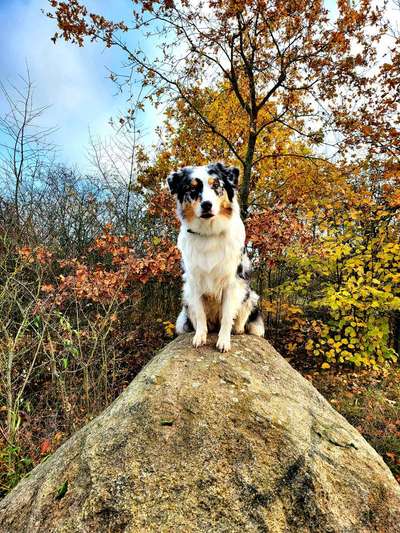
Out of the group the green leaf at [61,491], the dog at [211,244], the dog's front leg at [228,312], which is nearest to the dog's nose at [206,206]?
the dog at [211,244]

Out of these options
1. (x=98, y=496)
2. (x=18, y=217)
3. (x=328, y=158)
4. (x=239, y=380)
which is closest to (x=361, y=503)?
(x=239, y=380)

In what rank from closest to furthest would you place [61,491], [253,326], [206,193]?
1. [61,491]
2. [206,193]
3. [253,326]

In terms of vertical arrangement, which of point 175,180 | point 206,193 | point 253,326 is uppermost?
point 175,180

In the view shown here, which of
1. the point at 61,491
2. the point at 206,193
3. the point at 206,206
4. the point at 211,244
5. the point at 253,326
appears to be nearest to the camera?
the point at 61,491

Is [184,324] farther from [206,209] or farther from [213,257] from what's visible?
[206,209]

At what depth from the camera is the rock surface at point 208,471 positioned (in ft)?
8.09

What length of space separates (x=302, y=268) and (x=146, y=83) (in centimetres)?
705

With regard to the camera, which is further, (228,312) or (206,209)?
(228,312)

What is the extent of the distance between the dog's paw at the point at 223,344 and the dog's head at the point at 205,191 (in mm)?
1336

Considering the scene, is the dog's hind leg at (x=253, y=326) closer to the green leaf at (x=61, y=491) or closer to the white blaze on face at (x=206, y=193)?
the white blaze on face at (x=206, y=193)

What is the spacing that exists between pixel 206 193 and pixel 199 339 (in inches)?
63.9

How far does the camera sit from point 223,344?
13.6ft

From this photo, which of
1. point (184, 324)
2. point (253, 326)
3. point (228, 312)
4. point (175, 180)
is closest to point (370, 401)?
Answer: point (253, 326)

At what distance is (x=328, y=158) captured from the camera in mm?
11328
